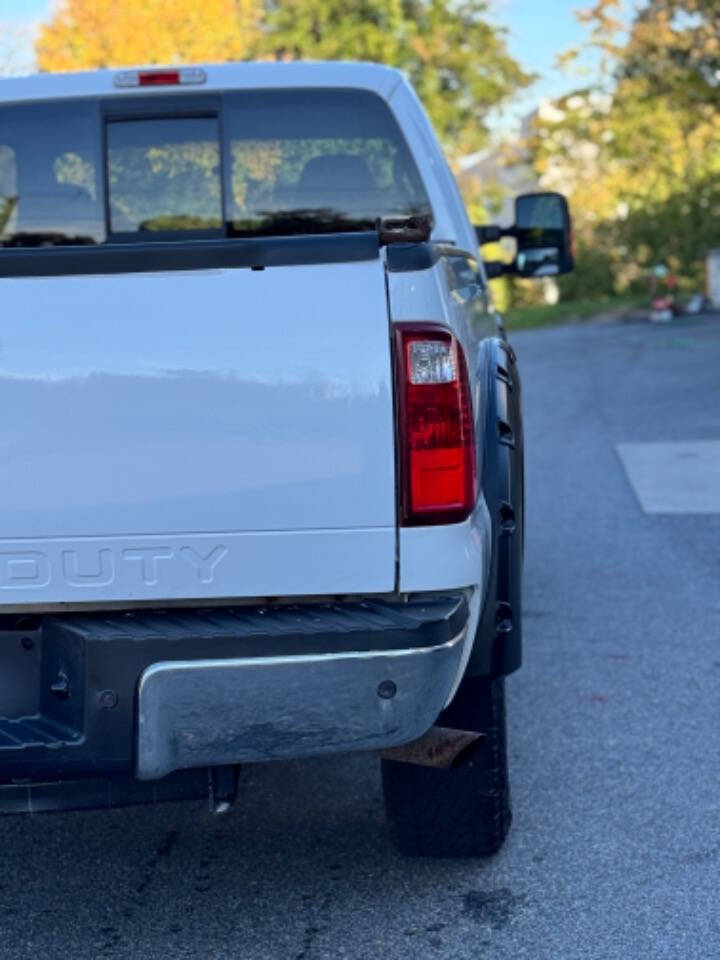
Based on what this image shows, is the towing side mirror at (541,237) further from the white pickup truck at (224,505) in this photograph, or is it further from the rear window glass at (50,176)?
the white pickup truck at (224,505)

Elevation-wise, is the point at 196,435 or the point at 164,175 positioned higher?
the point at 164,175

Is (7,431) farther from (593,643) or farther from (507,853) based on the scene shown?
(593,643)

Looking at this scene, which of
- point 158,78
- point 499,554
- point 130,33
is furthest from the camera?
point 130,33

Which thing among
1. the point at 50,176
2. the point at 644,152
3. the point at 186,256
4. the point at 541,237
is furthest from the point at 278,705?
the point at 644,152

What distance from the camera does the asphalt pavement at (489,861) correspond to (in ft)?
13.5

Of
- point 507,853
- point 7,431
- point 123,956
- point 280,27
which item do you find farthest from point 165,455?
point 280,27

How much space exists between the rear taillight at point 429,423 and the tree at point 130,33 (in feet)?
103

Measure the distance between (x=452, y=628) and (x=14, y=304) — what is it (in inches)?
44.7

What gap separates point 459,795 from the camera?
441cm

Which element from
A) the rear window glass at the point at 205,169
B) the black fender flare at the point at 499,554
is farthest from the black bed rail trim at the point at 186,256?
the rear window glass at the point at 205,169

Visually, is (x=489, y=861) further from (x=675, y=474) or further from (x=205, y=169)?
(x=675, y=474)

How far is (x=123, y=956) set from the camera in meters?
4.05

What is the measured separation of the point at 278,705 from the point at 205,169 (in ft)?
8.75

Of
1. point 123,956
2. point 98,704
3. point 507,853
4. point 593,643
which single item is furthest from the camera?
point 593,643
